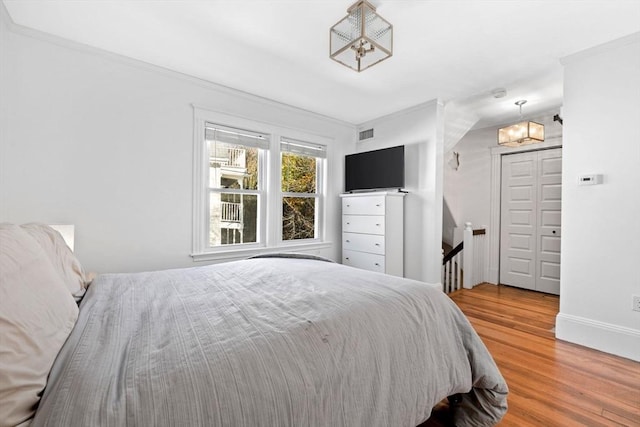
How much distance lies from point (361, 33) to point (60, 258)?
83.4 inches

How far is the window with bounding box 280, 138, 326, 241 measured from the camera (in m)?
3.81

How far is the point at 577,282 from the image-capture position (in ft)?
8.21

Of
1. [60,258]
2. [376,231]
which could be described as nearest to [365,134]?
[376,231]

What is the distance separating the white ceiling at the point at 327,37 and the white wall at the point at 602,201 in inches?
10.7

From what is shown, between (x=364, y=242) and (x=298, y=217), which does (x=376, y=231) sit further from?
(x=298, y=217)

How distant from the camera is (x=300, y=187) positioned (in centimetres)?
399

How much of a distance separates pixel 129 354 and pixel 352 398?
704 millimetres

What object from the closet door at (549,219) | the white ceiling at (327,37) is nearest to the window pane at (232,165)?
the white ceiling at (327,37)

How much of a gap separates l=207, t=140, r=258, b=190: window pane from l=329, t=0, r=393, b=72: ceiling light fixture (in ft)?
5.70

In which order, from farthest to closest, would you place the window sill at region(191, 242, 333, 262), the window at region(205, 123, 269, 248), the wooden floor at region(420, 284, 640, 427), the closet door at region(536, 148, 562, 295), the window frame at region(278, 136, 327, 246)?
the closet door at region(536, 148, 562, 295) → the window frame at region(278, 136, 327, 246) → the window at region(205, 123, 269, 248) → the window sill at region(191, 242, 333, 262) → the wooden floor at region(420, 284, 640, 427)

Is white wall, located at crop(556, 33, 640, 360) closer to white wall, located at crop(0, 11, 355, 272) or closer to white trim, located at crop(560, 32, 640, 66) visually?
white trim, located at crop(560, 32, 640, 66)

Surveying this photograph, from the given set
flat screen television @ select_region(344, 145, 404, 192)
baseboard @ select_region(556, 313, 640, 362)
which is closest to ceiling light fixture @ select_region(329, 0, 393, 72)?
flat screen television @ select_region(344, 145, 404, 192)

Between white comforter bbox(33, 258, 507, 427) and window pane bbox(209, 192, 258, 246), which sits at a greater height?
window pane bbox(209, 192, 258, 246)

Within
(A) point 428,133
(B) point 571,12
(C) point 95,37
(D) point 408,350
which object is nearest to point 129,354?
(D) point 408,350
